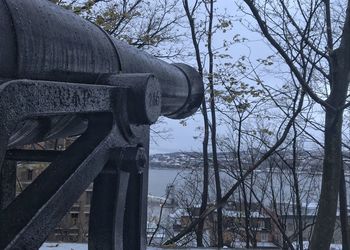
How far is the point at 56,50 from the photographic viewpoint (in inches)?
69.9

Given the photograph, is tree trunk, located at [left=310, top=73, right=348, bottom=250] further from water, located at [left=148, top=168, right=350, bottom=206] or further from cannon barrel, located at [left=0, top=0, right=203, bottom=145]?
cannon barrel, located at [left=0, top=0, right=203, bottom=145]

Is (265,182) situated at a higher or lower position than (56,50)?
lower

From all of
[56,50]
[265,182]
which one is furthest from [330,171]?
[56,50]

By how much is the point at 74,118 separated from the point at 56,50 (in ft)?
0.95

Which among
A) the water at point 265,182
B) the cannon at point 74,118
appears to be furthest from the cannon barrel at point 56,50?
the water at point 265,182

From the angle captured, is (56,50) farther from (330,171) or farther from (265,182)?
(265,182)

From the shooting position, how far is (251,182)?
14.2 meters

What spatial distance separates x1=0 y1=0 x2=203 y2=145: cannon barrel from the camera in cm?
157

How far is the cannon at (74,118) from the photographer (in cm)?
152

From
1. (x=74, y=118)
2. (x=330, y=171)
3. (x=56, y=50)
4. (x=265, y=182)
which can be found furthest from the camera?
(x=265, y=182)

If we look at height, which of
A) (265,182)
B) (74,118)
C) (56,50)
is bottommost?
(265,182)

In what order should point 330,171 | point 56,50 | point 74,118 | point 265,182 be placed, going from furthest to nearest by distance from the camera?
point 265,182, point 330,171, point 74,118, point 56,50

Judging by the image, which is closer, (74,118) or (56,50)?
(56,50)

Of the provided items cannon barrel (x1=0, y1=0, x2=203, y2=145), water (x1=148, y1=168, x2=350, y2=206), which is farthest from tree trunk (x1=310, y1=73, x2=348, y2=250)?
cannon barrel (x1=0, y1=0, x2=203, y2=145)
